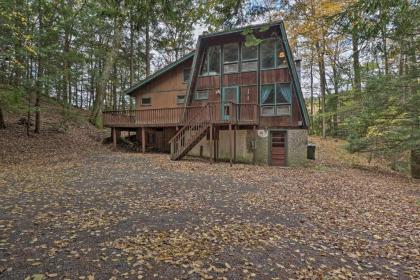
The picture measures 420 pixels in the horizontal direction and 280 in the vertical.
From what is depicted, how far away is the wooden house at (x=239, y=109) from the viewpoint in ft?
45.7

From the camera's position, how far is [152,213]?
586cm

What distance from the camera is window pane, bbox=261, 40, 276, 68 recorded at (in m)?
15.2

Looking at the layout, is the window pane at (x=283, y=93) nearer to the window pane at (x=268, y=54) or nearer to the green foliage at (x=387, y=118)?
the window pane at (x=268, y=54)

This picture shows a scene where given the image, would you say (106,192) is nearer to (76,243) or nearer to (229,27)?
(76,243)

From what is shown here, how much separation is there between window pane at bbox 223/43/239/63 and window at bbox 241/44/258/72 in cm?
42

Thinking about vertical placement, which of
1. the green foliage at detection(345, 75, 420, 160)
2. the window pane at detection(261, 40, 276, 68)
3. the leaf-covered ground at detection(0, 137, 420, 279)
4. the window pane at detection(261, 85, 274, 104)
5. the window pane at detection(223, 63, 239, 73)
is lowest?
the leaf-covered ground at detection(0, 137, 420, 279)

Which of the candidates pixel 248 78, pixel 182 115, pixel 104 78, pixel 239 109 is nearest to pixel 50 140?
pixel 104 78

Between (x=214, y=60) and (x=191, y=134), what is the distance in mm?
5370

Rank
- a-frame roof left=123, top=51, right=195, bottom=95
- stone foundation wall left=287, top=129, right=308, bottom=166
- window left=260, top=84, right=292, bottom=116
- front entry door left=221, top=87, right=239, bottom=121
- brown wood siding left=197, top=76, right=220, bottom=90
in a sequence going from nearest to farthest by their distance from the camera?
stone foundation wall left=287, top=129, right=308, bottom=166 → window left=260, top=84, right=292, bottom=116 → front entry door left=221, top=87, right=239, bottom=121 → brown wood siding left=197, top=76, right=220, bottom=90 → a-frame roof left=123, top=51, right=195, bottom=95

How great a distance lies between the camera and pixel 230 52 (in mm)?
16031

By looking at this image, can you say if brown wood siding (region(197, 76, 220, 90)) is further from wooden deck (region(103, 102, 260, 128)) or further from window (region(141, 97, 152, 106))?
window (region(141, 97, 152, 106))

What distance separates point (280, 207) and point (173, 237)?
3.10 m

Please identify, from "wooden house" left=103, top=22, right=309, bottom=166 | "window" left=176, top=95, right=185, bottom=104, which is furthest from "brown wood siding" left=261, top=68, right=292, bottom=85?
"window" left=176, top=95, right=185, bottom=104

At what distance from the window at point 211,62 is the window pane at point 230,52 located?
0.43 meters
